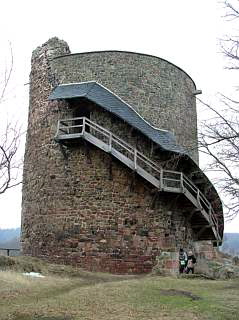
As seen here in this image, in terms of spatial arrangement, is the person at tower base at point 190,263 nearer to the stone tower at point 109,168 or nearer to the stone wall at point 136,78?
the stone tower at point 109,168

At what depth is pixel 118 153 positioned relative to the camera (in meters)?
16.5

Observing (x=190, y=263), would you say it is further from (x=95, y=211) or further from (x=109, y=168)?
(x=109, y=168)

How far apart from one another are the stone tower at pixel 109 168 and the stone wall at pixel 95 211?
0.12 feet

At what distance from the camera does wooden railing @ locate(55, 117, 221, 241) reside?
16562mm

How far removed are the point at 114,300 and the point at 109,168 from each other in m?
8.02

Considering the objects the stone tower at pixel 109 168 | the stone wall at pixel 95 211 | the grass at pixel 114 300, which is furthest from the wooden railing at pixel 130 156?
the grass at pixel 114 300

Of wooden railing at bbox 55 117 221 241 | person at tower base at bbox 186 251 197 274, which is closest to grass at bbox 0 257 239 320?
person at tower base at bbox 186 251 197 274

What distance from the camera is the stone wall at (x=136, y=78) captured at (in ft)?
59.9

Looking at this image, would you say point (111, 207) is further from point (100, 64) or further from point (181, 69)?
point (181, 69)

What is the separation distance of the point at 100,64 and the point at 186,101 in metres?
4.07

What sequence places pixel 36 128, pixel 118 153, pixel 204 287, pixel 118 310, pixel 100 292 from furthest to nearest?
pixel 36 128 < pixel 118 153 < pixel 204 287 < pixel 100 292 < pixel 118 310

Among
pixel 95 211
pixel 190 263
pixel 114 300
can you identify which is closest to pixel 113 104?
pixel 95 211

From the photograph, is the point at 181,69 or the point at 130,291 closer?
the point at 130,291

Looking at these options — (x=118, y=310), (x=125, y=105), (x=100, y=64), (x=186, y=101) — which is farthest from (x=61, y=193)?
(x=118, y=310)
